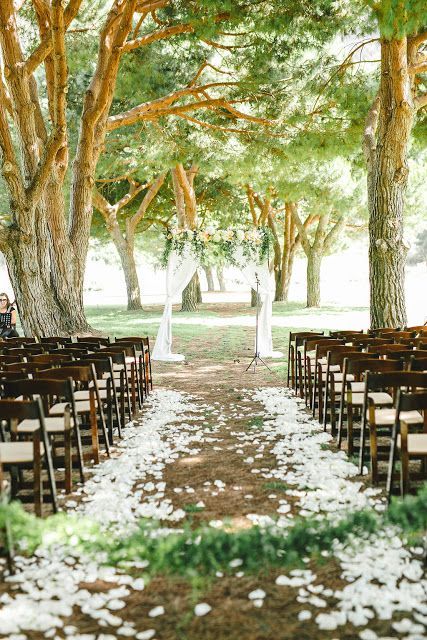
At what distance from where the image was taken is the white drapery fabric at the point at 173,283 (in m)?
11.3

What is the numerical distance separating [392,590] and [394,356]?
3.32 m

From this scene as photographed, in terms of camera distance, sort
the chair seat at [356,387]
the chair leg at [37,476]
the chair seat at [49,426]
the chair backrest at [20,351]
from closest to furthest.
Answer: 1. the chair leg at [37,476]
2. the chair seat at [49,426]
3. the chair seat at [356,387]
4. the chair backrest at [20,351]

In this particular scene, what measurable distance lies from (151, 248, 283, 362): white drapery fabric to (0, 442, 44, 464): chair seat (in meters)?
7.48

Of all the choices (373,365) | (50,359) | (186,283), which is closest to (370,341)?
(373,365)

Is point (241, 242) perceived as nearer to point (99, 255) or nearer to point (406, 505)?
point (406, 505)

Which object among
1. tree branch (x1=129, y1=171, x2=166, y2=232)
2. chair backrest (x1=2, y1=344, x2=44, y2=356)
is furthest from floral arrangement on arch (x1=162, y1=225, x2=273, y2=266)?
tree branch (x1=129, y1=171, x2=166, y2=232)

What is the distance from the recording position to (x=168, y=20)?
34.8ft

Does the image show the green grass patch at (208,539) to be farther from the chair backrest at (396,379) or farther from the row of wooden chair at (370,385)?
the chair backrest at (396,379)

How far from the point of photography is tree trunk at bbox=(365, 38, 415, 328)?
8.93 meters

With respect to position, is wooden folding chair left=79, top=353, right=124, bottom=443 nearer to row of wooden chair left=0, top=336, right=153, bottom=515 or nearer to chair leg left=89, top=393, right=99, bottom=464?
row of wooden chair left=0, top=336, right=153, bottom=515

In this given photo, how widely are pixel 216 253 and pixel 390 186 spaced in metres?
3.46

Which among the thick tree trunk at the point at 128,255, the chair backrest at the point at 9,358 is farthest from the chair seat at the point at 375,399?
the thick tree trunk at the point at 128,255

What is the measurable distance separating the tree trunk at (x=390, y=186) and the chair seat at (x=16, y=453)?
23.3 feet

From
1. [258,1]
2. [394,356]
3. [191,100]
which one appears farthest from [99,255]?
[394,356]
